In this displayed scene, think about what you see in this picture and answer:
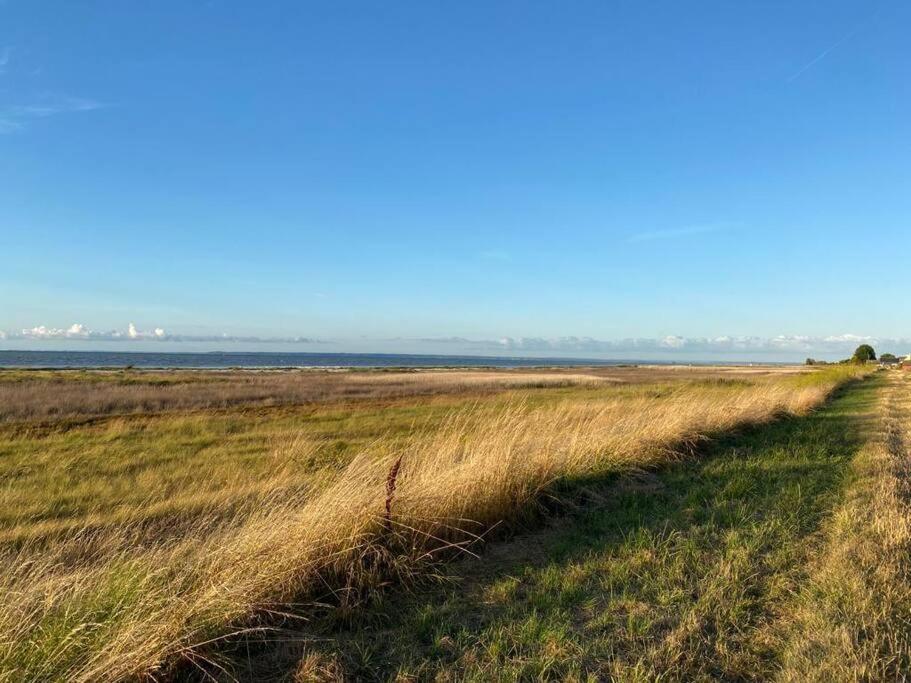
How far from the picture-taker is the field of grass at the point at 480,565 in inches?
150

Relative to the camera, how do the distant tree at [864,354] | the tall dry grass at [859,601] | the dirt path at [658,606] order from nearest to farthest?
the tall dry grass at [859,601]
the dirt path at [658,606]
the distant tree at [864,354]

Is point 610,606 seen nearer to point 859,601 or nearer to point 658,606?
point 658,606

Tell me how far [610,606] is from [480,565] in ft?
5.19

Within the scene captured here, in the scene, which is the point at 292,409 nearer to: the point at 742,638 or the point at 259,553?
the point at 259,553

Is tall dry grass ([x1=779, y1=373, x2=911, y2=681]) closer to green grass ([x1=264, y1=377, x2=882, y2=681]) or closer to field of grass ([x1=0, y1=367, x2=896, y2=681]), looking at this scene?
field of grass ([x1=0, y1=367, x2=896, y2=681])

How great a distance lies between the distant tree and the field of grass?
→ 102 m

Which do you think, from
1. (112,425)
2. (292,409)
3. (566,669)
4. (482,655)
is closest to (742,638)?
(566,669)

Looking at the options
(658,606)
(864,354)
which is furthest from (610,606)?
(864,354)

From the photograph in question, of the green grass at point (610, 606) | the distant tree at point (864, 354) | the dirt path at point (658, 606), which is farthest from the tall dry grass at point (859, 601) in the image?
the distant tree at point (864, 354)

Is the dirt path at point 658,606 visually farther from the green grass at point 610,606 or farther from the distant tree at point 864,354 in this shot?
the distant tree at point 864,354

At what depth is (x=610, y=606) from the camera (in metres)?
4.61

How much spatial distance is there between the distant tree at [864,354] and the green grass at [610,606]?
10494 cm

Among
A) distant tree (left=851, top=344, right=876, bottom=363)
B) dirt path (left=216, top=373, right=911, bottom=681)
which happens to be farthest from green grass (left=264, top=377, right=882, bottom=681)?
distant tree (left=851, top=344, right=876, bottom=363)

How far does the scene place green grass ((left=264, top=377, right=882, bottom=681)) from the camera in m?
3.83
